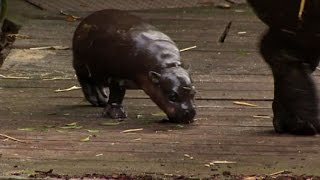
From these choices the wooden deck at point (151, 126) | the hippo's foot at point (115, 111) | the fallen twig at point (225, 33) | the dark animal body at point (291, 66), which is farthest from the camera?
the fallen twig at point (225, 33)

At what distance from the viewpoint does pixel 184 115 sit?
4.35m

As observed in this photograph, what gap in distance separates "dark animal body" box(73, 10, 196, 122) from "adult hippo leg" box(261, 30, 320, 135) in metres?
0.43

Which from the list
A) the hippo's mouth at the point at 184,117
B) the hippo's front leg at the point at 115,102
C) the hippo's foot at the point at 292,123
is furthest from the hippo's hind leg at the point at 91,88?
the hippo's foot at the point at 292,123

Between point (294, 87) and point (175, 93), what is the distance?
1.84ft

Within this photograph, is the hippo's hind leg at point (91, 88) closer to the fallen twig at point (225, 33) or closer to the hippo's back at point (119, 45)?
the hippo's back at point (119, 45)

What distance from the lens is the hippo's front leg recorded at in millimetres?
A: 4523

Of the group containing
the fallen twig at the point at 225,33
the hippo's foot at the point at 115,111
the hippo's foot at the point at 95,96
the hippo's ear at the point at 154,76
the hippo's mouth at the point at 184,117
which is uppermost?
the hippo's ear at the point at 154,76

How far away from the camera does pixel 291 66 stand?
4137 mm

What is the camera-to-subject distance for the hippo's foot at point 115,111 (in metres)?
4.52

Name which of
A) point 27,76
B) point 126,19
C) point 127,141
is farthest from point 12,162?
point 27,76

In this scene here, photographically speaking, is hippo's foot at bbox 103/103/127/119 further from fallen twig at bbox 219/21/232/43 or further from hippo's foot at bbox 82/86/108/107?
fallen twig at bbox 219/21/232/43

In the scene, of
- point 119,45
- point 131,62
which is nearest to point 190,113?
point 131,62

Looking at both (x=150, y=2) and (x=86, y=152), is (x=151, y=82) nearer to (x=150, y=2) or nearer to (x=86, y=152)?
(x=86, y=152)

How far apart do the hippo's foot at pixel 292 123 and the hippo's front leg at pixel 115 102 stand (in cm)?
76
